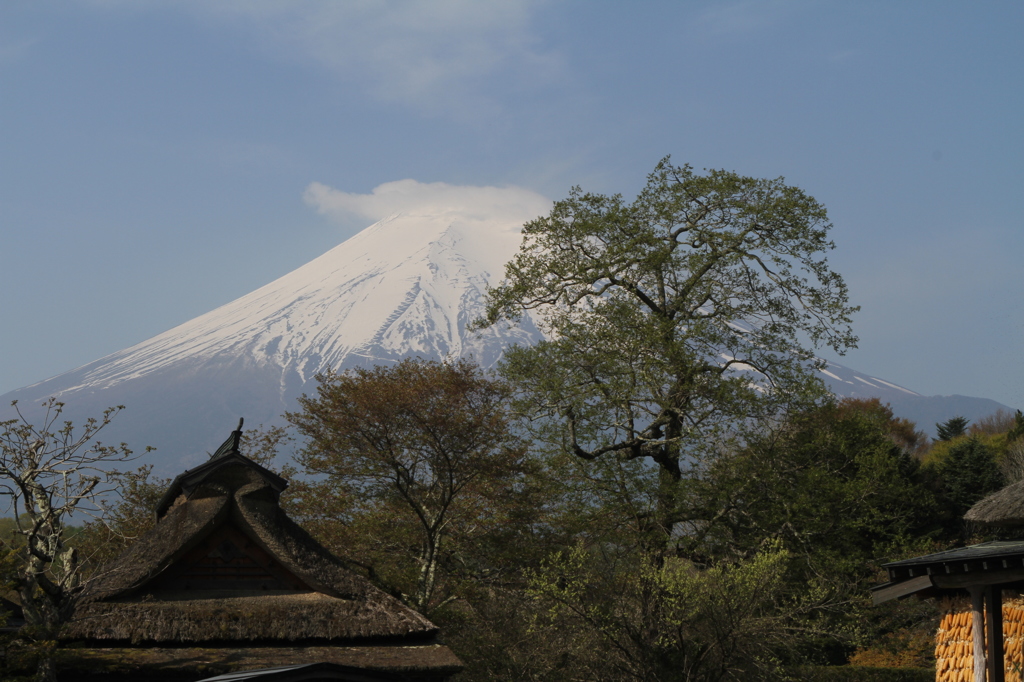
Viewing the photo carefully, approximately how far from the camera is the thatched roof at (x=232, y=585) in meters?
12.1

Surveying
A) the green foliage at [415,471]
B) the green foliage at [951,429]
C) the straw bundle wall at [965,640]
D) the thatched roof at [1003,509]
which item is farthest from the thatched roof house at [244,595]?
the green foliage at [951,429]

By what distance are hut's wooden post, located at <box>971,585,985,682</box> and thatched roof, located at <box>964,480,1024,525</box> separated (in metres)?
1.95

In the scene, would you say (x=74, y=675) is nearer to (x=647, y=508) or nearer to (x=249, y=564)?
(x=249, y=564)

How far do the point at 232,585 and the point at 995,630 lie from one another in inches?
394

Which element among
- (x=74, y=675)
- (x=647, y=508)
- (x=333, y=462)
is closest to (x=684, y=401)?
(x=647, y=508)

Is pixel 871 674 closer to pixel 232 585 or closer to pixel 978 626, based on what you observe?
pixel 978 626

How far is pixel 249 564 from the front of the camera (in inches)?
530

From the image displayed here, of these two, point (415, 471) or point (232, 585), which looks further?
point (415, 471)

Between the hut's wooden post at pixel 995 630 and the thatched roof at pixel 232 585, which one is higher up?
the thatched roof at pixel 232 585

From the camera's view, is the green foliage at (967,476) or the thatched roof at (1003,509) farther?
the green foliage at (967,476)

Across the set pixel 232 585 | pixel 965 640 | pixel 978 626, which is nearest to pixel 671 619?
pixel 965 640

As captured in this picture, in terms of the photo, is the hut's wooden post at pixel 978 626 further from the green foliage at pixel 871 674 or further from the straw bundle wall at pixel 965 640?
the green foliage at pixel 871 674

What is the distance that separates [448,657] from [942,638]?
6437 millimetres

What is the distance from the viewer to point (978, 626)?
9336 millimetres
